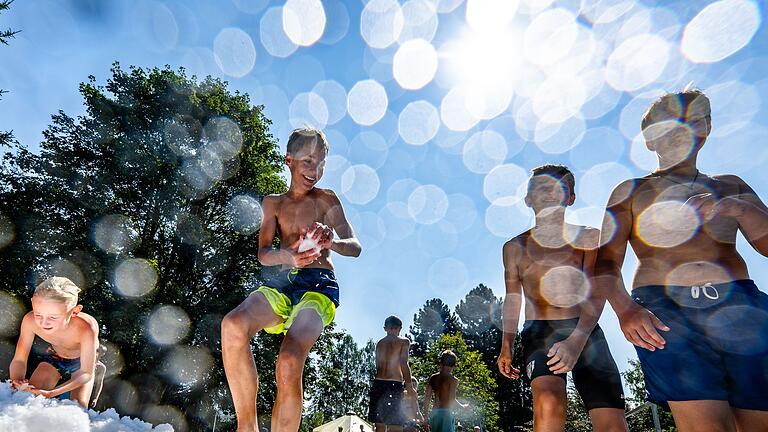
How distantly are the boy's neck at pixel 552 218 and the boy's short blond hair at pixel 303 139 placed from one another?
81.3 inches

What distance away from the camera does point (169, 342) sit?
1609 centimetres

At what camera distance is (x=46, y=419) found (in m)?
1.13

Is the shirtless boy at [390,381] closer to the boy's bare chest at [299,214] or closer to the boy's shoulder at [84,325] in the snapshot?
the boy's bare chest at [299,214]

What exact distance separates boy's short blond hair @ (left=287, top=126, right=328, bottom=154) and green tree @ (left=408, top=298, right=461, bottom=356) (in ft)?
191

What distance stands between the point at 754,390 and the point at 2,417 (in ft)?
10.8

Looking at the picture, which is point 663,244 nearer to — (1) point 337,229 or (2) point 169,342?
(1) point 337,229

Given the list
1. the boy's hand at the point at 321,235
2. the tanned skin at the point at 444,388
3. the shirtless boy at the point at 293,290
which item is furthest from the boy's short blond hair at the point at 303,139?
the tanned skin at the point at 444,388

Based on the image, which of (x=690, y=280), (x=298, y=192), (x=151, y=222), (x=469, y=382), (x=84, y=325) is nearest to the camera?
(x=690, y=280)

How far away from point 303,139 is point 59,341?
2750 millimetres

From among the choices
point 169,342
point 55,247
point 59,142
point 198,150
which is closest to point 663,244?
point 169,342

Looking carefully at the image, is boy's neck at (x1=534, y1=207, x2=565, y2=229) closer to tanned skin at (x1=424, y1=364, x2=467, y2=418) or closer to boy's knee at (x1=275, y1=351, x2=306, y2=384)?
Answer: boy's knee at (x1=275, y1=351, x2=306, y2=384)

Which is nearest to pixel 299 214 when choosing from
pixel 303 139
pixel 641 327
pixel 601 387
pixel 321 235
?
pixel 303 139

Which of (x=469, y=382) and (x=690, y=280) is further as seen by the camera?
(x=469, y=382)

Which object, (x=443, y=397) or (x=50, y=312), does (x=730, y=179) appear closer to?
(x=50, y=312)
